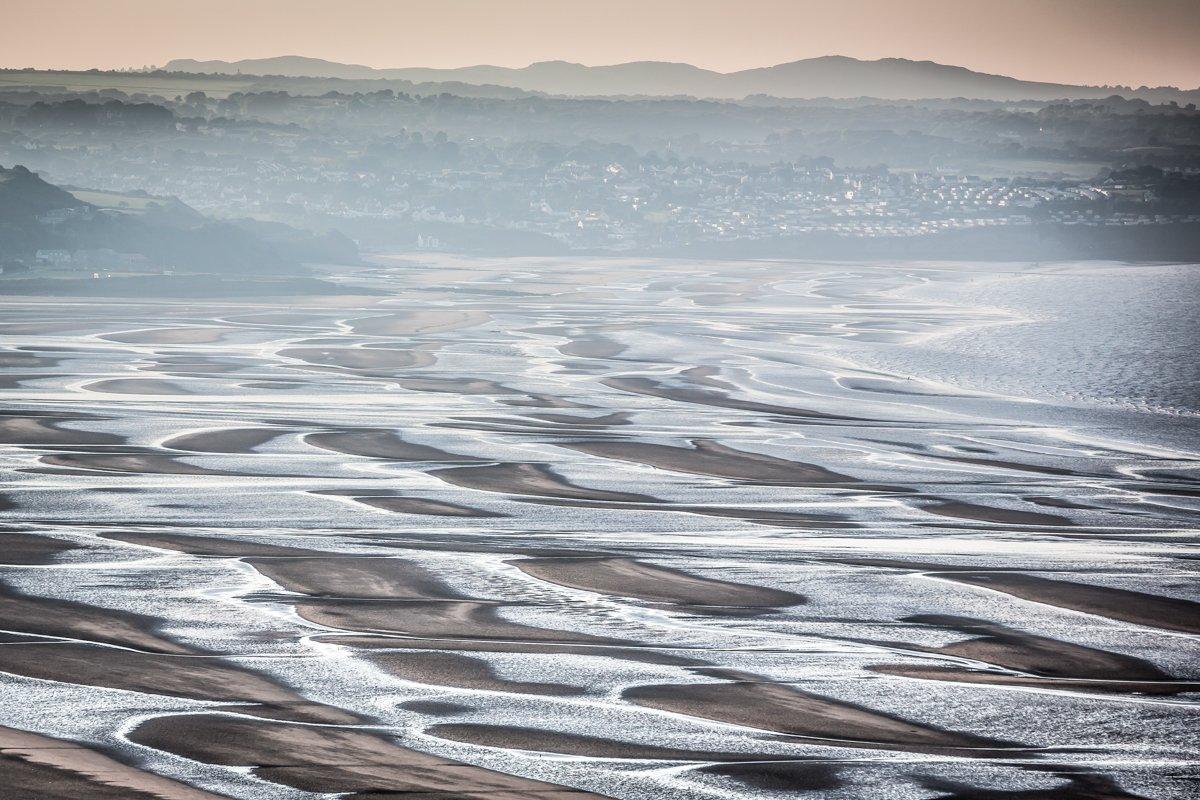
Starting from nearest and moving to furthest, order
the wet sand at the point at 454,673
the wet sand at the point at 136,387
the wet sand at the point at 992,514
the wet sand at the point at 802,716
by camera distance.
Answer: the wet sand at the point at 802,716 → the wet sand at the point at 454,673 → the wet sand at the point at 992,514 → the wet sand at the point at 136,387

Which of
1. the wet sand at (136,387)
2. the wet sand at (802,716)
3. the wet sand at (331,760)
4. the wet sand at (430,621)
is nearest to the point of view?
the wet sand at (331,760)

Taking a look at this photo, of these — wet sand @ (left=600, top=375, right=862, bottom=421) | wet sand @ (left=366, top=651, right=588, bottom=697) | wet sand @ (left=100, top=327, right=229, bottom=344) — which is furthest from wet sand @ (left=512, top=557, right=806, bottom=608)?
wet sand @ (left=100, top=327, right=229, bottom=344)

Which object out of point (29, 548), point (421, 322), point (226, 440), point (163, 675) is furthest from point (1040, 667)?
point (421, 322)

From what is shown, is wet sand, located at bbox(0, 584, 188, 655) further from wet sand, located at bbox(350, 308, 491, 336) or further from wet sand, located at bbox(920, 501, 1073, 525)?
wet sand, located at bbox(350, 308, 491, 336)

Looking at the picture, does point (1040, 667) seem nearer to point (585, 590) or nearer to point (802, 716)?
point (802, 716)

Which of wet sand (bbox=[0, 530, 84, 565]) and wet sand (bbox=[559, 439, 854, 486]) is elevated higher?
wet sand (bbox=[0, 530, 84, 565])

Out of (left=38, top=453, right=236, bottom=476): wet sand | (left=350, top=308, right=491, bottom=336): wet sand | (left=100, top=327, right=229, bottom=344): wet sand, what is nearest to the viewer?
(left=38, top=453, right=236, bottom=476): wet sand

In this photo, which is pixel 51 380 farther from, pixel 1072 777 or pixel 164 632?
pixel 1072 777

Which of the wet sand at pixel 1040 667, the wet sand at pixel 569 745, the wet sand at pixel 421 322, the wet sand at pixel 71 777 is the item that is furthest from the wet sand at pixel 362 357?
the wet sand at pixel 71 777

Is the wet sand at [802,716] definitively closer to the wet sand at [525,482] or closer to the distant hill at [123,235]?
the wet sand at [525,482]
